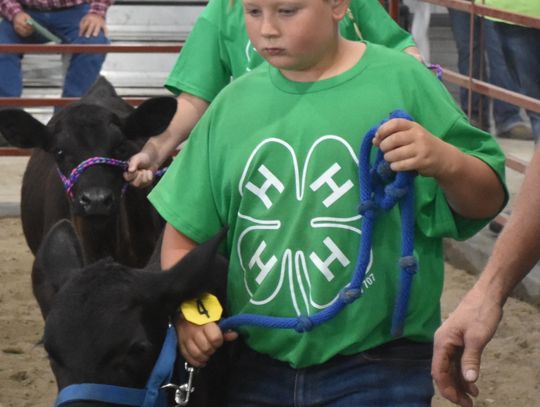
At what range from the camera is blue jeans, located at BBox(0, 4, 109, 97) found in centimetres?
984

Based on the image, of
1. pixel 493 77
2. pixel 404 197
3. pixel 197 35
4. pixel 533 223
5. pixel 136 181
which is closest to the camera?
pixel 533 223

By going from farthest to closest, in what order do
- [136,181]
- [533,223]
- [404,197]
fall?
[136,181] < [404,197] < [533,223]

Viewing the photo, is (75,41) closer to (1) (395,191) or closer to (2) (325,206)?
(2) (325,206)

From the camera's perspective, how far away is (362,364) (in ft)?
10.8

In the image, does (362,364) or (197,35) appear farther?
(197,35)

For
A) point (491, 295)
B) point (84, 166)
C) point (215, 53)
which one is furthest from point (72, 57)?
point (491, 295)

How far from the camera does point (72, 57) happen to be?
32.6ft

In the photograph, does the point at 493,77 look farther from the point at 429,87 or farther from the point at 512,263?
the point at 512,263

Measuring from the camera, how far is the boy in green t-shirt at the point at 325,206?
3.26 metres

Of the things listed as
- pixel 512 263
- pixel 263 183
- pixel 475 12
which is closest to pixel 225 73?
pixel 263 183

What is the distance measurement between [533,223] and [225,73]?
225 cm

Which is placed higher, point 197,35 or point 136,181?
point 197,35

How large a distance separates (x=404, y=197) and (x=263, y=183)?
1.14 feet

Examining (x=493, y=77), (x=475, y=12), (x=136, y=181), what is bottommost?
(x=493, y=77)
